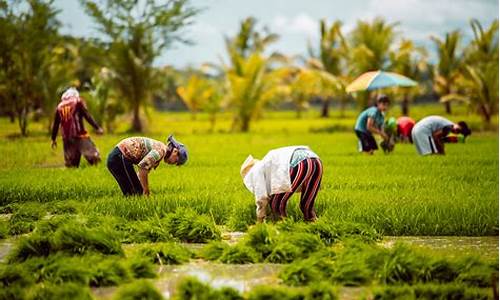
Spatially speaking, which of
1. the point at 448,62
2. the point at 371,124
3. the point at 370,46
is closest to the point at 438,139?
the point at 371,124

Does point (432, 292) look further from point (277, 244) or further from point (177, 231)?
point (177, 231)

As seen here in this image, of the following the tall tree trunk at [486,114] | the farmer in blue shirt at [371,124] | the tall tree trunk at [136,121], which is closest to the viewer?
the farmer in blue shirt at [371,124]

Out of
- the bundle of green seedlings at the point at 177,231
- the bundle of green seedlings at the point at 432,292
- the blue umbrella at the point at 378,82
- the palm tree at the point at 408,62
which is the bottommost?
the bundle of green seedlings at the point at 432,292

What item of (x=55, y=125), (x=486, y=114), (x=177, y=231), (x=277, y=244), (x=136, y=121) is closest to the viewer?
(x=277, y=244)

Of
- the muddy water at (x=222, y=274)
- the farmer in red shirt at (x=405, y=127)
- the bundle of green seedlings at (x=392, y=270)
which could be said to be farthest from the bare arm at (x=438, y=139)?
the muddy water at (x=222, y=274)

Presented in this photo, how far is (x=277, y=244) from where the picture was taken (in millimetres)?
4148

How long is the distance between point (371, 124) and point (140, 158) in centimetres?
475

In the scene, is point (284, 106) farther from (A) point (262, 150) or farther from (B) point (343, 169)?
(B) point (343, 169)

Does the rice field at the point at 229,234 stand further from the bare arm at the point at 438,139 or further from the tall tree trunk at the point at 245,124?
the tall tree trunk at the point at 245,124

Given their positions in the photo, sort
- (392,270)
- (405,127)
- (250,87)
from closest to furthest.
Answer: (392,270)
(405,127)
(250,87)

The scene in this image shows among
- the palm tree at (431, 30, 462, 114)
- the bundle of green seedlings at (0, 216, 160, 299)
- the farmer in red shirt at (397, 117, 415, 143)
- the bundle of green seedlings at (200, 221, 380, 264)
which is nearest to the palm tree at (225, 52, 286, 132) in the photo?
the farmer in red shirt at (397, 117, 415, 143)

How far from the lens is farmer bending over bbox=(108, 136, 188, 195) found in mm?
5467

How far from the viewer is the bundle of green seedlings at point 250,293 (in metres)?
3.31

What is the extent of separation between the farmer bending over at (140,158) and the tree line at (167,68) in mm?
3140
